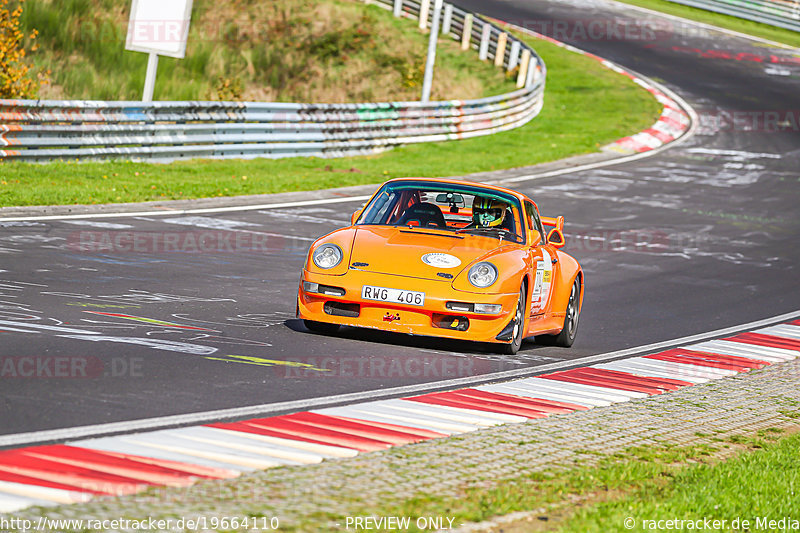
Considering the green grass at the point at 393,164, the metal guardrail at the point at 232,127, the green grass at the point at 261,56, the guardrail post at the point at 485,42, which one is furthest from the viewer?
the guardrail post at the point at 485,42

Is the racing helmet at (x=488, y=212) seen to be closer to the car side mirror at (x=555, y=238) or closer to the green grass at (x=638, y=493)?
the car side mirror at (x=555, y=238)

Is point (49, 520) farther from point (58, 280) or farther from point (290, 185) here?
point (290, 185)

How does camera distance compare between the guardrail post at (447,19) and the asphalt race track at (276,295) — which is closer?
the asphalt race track at (276,295)

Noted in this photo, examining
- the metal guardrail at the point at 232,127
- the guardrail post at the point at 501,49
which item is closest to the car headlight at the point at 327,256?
the metal guardrail at the point at 232,127

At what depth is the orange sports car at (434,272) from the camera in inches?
369

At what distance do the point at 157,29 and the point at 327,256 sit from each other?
15.4 m

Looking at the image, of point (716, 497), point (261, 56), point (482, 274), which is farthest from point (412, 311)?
point (261, 56)

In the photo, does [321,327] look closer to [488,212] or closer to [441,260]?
[441,260]

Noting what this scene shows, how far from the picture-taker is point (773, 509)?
5531 millimetres

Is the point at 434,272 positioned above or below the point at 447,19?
below

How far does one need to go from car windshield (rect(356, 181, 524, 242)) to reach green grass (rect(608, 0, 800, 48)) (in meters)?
44.3

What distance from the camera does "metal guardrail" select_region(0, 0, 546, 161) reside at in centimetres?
1933

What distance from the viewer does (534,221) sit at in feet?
36.3

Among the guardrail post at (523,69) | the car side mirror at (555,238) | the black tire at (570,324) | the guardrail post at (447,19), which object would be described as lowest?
the black tire at (570,324)
